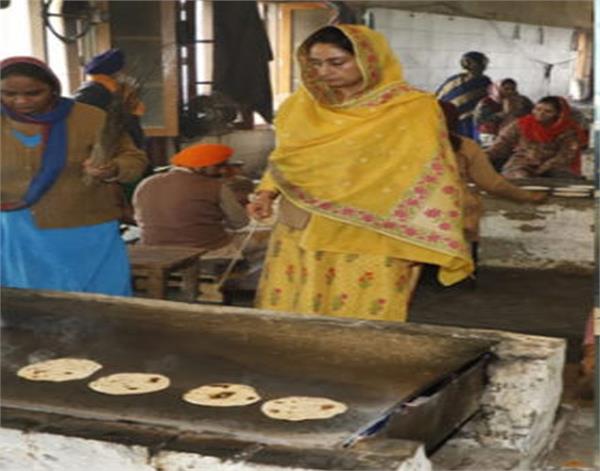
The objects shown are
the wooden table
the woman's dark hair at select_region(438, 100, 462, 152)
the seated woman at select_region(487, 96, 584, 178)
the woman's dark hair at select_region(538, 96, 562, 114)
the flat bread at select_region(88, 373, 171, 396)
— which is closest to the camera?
the flat bread at select_region(88, 373, 171, 396)

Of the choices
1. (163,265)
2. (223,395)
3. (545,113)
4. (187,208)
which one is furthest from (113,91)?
(223,395)

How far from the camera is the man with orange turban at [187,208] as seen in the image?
11.9ft

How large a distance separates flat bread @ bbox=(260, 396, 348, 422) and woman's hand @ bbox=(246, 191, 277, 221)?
942 mm

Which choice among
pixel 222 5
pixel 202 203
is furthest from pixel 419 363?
pixel 222 5

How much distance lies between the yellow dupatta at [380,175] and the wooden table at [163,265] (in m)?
0.98

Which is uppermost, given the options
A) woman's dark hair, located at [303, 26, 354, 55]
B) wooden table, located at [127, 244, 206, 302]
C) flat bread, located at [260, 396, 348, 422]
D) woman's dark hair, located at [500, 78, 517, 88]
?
woman's dark hair, located at [303, 26, 354, 55]

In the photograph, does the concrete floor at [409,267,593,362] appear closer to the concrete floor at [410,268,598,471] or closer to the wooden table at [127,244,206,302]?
the concrete floor at [410,268,598,471]

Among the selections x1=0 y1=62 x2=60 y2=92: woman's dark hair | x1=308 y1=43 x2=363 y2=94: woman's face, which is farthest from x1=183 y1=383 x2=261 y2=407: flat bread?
x1=0 y1=62 x2=60 y2=92: woman's dark hair

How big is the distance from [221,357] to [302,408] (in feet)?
1.15

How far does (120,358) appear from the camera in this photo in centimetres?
192

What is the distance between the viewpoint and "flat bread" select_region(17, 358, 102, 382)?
1793 millimetres

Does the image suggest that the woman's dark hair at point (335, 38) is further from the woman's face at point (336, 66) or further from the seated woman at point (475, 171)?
the seated woman at point (475, 171)

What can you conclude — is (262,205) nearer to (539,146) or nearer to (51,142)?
(51,142)

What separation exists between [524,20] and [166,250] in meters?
1.93
